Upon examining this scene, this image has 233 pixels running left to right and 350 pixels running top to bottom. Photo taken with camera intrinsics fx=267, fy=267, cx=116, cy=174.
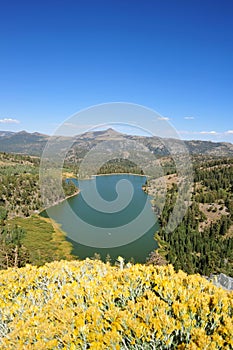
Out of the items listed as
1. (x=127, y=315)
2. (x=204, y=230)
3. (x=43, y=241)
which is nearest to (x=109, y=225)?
(x=43, y=241)

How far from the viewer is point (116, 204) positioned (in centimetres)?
7994

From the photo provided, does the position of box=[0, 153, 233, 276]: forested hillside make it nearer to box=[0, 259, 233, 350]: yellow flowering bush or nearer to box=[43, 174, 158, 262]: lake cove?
Result: box=[43, 174, 158, 262]: lake cove

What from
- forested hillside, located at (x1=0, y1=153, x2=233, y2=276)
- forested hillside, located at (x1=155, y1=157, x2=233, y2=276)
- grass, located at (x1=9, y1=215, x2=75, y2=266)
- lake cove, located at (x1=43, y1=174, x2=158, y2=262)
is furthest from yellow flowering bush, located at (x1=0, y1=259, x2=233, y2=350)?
lake cove, located at (x1=43, y1=174, x2=158, y2=262)

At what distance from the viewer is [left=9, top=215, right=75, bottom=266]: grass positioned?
50.4 metres

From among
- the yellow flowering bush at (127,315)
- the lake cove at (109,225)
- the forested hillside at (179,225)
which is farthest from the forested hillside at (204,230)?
the yellow flowering bush at (127,315)

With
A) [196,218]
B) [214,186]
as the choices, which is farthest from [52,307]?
[214,186]

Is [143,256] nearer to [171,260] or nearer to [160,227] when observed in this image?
[171,260]

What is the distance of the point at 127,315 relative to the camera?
Result: 4441mm

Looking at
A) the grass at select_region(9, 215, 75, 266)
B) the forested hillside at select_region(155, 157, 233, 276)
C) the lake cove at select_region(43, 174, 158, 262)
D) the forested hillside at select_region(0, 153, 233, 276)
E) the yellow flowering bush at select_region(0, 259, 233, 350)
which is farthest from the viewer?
the lake cove at select_region(43, 174, 158, 262)

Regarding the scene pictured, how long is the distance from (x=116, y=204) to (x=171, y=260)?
32.4 meters

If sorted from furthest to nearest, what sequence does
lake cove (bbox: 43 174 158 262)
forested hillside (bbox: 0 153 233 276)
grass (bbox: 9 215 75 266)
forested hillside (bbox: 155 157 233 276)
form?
lake cove (bbox: 43 174 158 262)
forested hillside (bbox: 155 157 233 276)
grass (bbox: 9 215 75 266)
forested hillside (bbox: 0 153 233 276)

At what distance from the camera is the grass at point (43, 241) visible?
5041 cm

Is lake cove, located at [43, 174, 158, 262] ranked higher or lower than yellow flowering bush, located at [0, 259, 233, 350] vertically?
lower

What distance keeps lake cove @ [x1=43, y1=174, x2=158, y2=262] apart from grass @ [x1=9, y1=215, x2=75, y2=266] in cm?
215
